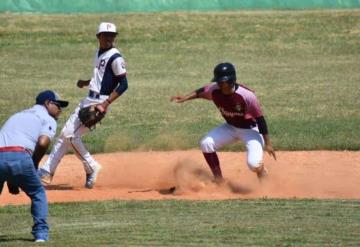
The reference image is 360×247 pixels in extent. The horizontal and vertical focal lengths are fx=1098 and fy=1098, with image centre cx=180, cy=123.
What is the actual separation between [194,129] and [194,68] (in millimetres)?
8378

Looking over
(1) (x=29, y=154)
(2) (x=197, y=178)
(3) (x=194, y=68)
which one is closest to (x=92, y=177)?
(2) (x=197, y=178)

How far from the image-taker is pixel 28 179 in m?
9.90

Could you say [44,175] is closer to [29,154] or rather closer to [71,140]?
[71,140]

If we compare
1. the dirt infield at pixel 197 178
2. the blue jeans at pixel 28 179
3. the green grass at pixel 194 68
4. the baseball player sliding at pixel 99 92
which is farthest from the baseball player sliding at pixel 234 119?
the blue jeans at pixel 28 179

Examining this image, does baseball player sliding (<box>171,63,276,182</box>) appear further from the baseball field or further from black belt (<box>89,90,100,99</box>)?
black belt (<box>89,90,100,99</box>)

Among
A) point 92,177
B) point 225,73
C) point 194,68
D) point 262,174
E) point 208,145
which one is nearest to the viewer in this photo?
point 225,73

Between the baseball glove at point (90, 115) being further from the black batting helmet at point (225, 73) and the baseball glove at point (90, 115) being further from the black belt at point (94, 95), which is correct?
the black batting helmet at point (225, 73)

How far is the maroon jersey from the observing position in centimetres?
1317

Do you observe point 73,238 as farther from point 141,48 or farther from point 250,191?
point 141,48

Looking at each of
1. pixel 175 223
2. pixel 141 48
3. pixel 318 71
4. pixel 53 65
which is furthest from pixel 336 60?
pixel 175 223

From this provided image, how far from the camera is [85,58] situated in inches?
1125

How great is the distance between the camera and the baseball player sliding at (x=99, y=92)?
13.4m

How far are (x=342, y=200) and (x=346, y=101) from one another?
918cm

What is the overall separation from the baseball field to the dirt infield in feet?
0.09
